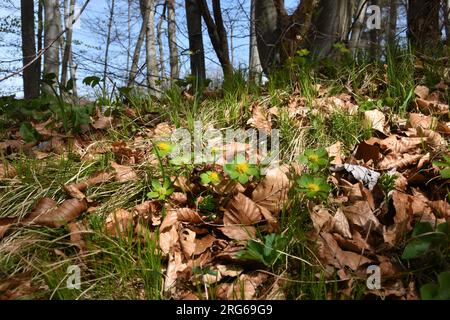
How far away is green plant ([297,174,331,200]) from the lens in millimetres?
1340

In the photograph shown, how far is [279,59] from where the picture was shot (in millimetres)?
3221

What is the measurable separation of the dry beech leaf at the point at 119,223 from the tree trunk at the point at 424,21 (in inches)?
115

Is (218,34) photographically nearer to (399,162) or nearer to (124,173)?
(124,173)

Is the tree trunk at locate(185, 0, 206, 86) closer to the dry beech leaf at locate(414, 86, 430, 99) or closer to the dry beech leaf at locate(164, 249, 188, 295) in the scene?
the dry beech leaf at locate(414, 86, 430, 99)

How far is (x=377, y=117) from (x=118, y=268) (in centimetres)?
161

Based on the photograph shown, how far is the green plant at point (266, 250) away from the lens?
3.79ft

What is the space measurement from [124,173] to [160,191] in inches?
12.7

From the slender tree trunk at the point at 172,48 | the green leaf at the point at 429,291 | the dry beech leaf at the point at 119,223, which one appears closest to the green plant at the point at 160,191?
the dry beech leaf at the point at 119,223

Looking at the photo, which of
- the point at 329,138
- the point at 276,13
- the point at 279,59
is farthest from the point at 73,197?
the point at 276,13

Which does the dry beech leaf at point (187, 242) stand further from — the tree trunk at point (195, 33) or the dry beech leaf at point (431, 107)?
the tree trunk at point (195, 33)

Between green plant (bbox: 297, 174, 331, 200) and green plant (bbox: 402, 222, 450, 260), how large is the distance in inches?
13.7

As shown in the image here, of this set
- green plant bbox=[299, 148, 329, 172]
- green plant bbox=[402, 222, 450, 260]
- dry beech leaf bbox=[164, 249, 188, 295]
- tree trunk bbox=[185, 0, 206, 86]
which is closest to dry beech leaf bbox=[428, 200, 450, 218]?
green plant bbox=[402, 222, 450, 260]

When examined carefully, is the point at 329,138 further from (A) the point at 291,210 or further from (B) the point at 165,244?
(B) the point at 165,244

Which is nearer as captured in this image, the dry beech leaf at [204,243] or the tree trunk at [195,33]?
the dry beech leaf at [204,243]
